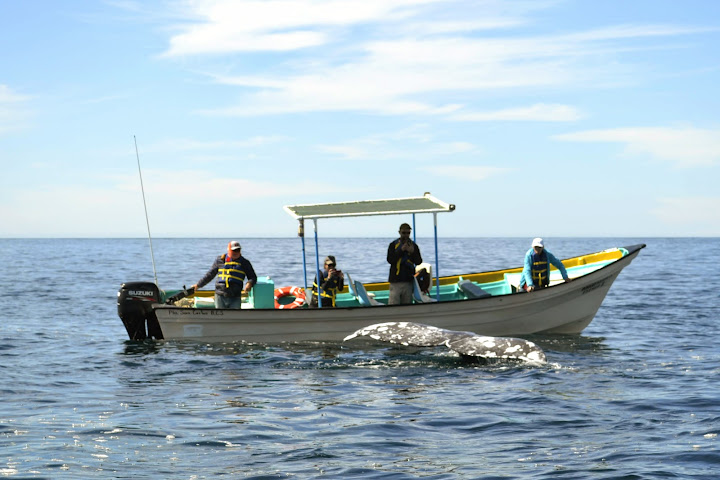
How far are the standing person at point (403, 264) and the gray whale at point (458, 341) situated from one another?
4.70ft

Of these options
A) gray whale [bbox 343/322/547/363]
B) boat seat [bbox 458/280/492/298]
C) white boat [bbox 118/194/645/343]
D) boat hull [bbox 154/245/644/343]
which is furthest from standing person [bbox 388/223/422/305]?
boat seat [bbox 458/280/492/298]

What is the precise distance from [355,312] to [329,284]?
1243 millimetres

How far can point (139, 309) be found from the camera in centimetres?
1714

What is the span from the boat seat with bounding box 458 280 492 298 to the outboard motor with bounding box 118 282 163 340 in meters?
7.15

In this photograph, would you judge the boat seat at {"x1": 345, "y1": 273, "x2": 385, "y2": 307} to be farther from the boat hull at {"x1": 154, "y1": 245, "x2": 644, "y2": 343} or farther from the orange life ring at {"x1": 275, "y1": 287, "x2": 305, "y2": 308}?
the orange life ring at {"x1": 275, "y1": 287, "x2": 305, "y2": 308}

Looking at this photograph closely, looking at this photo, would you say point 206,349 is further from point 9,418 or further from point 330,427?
point 330,427

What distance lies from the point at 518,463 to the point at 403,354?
751cm

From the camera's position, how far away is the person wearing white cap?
17.3 meters

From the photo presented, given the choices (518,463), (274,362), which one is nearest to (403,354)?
(274,362)

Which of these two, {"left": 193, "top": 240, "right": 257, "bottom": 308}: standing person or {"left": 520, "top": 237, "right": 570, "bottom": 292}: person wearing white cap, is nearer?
{"left": 193, "top": 240, "right": 257, "bottom": 308}: standing person

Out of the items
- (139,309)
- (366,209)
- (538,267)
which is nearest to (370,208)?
(366,209)

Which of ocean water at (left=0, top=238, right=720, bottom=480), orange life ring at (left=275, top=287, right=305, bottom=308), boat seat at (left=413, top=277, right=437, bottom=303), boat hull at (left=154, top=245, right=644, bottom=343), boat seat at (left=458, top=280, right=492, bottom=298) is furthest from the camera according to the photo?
orange life ring at (left=275, top=287, right=305, bottom=308)

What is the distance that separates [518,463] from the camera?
27.1 feet

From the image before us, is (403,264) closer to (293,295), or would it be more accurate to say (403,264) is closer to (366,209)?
(366,209)
